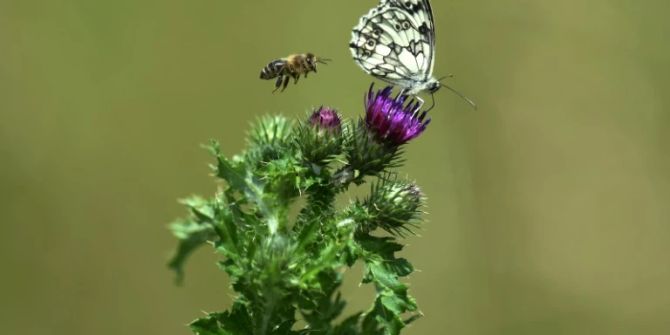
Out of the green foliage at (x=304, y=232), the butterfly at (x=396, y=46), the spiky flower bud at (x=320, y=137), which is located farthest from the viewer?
the butterfly at (x=396, y=46)

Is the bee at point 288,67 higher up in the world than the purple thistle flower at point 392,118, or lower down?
higher up

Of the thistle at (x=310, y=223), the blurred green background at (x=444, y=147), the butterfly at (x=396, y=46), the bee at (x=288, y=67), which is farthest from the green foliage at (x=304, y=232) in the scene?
the blurred green background at (x=444, y=147)

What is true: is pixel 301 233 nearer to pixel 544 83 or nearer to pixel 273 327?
pixel 273 327

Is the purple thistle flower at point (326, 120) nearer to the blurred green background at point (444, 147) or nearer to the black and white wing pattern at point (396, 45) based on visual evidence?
the black and white wing pattern at point (396, 45)

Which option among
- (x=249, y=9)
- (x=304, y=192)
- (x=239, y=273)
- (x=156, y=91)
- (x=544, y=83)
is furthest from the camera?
(x=544, y=83)

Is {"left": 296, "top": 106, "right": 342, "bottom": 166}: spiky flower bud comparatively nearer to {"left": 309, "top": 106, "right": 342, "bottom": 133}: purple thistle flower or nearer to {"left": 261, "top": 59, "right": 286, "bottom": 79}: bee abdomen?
{"left": 309, "top": 106, "right": 342, "bottom": 133}: purple thistle flower

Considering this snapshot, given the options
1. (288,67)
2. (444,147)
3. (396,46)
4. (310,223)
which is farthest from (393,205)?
(444,147)

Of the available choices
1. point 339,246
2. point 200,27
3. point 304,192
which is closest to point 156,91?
point 200,27
